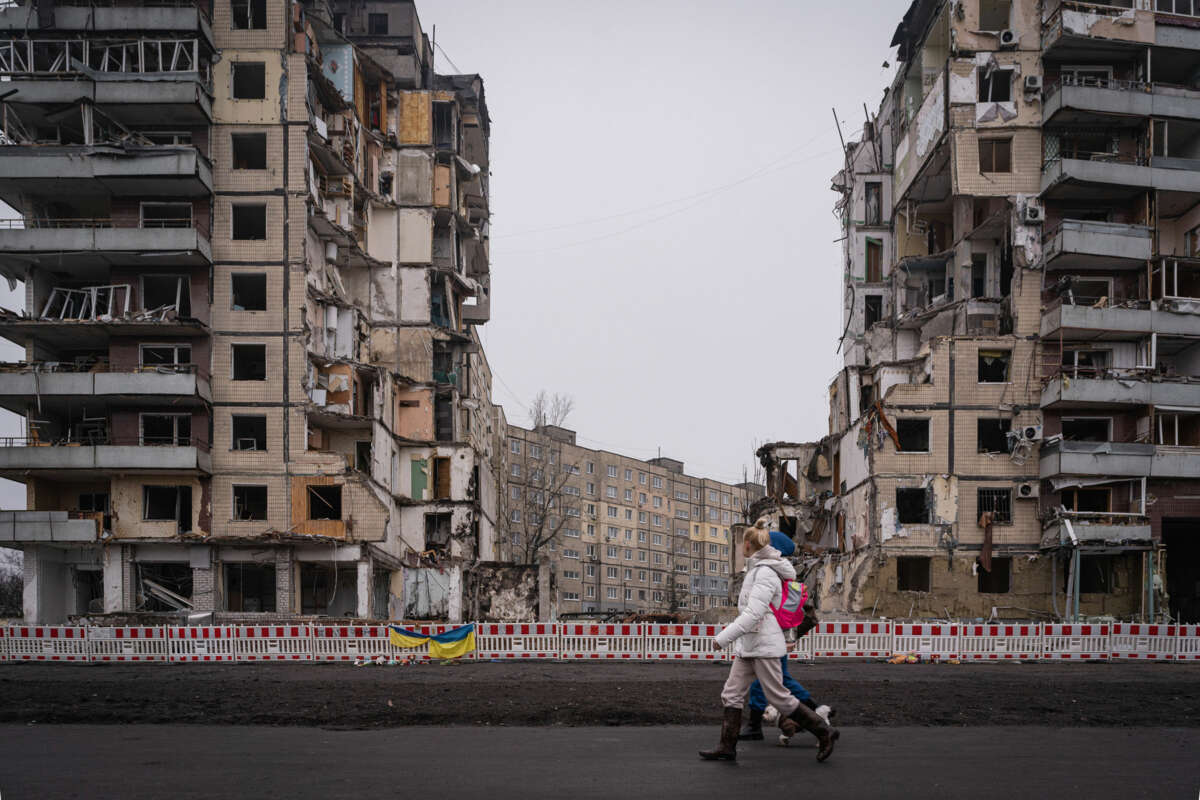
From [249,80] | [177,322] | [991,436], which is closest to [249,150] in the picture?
[249,80]

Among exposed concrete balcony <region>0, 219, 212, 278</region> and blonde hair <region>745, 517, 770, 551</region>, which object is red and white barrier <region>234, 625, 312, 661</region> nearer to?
exposed concrete balcony <region>0, 219, 212, 278</region>

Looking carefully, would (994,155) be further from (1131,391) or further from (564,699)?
(564,699)

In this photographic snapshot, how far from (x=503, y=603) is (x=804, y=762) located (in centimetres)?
4297

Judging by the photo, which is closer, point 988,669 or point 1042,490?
point 988,669

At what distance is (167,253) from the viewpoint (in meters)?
43.7

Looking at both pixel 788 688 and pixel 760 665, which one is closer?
pixel 760 665

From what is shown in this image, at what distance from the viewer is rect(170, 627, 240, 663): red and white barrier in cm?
3075

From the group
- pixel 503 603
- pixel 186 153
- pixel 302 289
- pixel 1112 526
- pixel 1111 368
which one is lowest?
pixel 503 603

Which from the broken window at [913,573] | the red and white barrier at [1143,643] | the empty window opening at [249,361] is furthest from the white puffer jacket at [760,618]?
the empty window opening at [249,361]

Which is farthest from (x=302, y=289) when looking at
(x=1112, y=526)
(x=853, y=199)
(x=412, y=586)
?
(x=1112, y=526)

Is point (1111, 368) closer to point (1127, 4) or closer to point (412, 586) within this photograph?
point (1127, 4)

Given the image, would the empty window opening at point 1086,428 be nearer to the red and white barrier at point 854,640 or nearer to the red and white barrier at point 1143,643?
the red and white barrier at point 1143,643

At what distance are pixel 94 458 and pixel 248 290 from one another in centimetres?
896

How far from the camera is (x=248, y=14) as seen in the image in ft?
153
